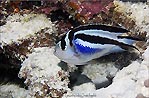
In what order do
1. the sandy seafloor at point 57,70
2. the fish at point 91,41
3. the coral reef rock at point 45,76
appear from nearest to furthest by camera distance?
the sandy seafloor at point 57,70, the fish at point 91,41, the coral reef rock at point 45,76

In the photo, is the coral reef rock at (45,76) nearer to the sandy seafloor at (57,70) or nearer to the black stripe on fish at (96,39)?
the sandy seafloor at (57,70)

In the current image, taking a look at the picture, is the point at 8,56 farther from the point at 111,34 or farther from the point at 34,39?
the point at 111,34

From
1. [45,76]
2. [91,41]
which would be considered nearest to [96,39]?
[91,41]

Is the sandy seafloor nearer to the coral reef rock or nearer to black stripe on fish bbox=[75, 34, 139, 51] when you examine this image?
the coral reef rock

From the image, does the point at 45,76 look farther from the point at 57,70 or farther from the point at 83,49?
the point at 83,49

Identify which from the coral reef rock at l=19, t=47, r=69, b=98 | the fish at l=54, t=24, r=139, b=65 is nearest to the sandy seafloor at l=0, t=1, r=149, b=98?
the coral reef rock at l=19, t=47, r=69, b=98

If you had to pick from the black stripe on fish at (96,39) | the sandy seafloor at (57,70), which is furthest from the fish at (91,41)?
the sandy seafloor at (57,70)

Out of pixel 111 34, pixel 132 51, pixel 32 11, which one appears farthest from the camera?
pixel 32 11

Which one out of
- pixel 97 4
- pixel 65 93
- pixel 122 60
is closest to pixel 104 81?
pixel 122 60
